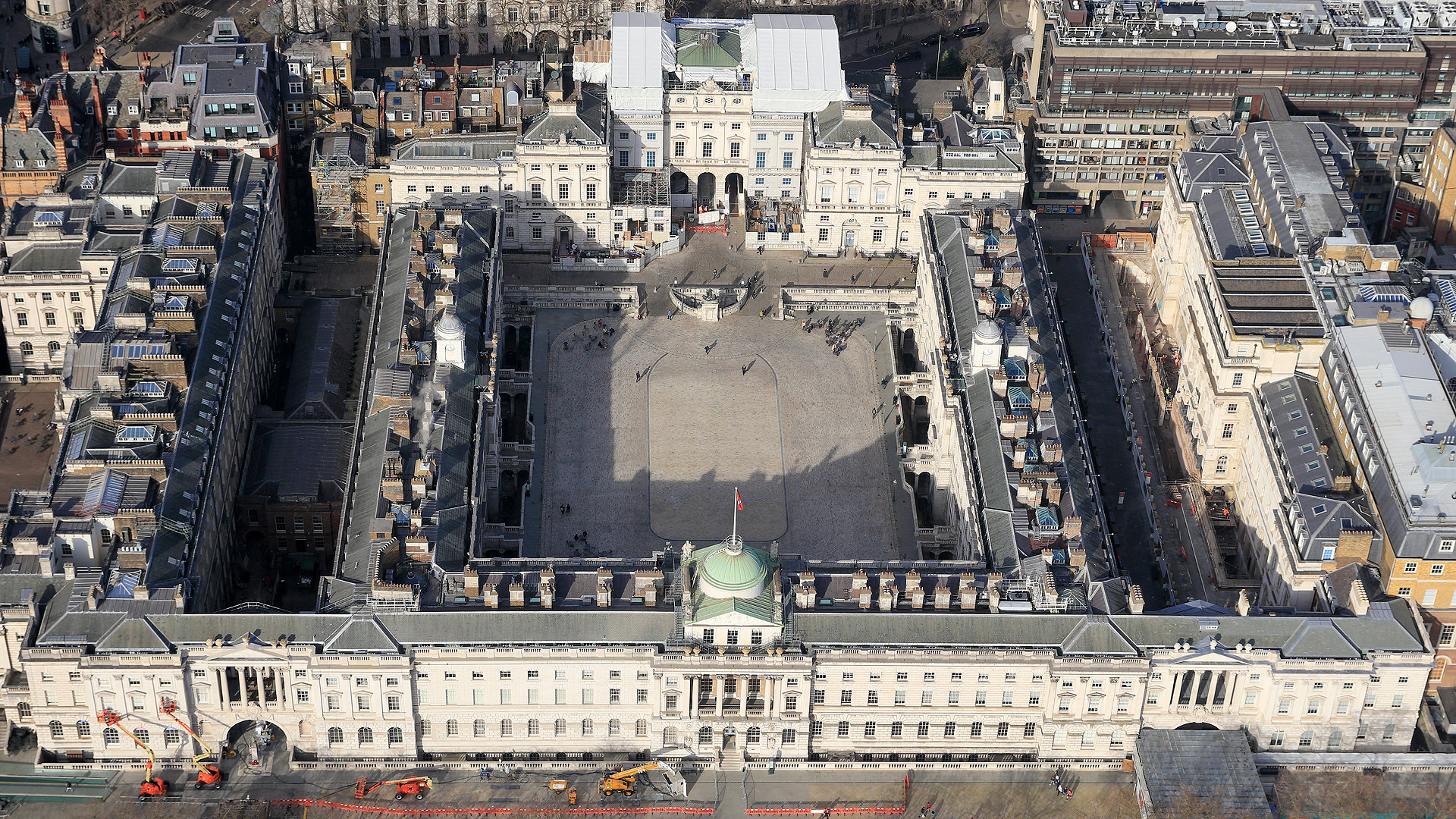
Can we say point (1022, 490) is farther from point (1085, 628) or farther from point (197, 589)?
point (197, 589)

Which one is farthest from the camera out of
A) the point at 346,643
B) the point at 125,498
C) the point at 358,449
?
the point at 358,449

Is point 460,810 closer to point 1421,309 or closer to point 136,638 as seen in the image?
point 136,638

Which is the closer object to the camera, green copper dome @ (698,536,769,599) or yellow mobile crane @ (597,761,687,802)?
green copper dome @ (698,536,769,599)

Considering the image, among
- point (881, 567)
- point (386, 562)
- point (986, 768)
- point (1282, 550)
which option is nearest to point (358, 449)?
point (386, 562)

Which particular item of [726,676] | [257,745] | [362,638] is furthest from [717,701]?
[257,745]

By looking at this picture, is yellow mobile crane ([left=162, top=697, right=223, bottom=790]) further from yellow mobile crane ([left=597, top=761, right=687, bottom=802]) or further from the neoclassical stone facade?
yellow mobile crane ([left=597, top=761, right=687, bottom=802])

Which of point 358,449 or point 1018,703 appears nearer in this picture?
point 1018,703

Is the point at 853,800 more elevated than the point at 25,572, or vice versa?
the point at 25,572

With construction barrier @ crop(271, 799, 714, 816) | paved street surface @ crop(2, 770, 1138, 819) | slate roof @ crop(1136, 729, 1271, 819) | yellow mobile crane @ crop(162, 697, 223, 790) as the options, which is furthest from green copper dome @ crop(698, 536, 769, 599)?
yellow mobile crane @ crop(162, 697, 223, 790)
